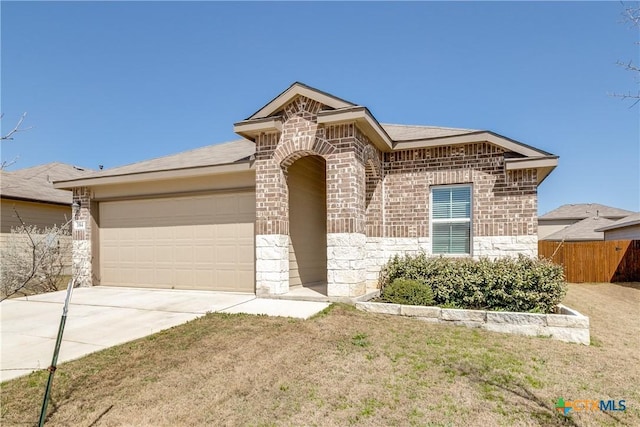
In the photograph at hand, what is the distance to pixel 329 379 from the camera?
428 cm

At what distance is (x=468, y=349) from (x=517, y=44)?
8.23m

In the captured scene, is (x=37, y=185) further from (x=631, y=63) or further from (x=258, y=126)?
(x=631, y=63)

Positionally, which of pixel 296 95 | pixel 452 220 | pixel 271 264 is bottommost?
pixel 271 264

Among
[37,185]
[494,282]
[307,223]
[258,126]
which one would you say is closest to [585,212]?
[494,282]

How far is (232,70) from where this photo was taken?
12898mm

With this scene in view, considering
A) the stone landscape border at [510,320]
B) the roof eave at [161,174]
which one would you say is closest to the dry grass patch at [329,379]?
the stone landscape border at [510,320]

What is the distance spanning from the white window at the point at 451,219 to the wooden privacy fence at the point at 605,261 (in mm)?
8483

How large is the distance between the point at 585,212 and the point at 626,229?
15534 millimetres

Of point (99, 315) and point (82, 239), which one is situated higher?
point (82, 239)

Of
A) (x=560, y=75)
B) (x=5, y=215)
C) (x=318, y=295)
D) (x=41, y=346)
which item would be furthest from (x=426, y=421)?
(x=5, y=215)

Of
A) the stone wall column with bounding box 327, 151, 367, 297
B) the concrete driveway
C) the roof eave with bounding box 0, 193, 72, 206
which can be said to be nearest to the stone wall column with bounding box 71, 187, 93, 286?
the concrete driveway

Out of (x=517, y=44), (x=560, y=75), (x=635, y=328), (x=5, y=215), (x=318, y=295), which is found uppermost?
(x=517, y=44)

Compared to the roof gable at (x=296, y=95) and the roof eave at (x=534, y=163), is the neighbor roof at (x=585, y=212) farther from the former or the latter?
the roof gable at (x=296, y=95)

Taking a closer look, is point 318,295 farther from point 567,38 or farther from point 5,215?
point 5,215
